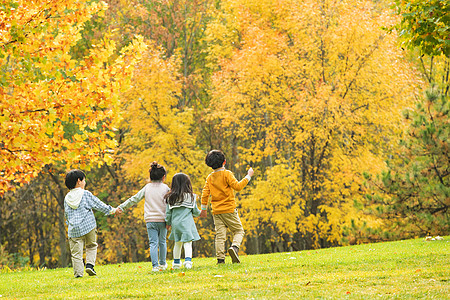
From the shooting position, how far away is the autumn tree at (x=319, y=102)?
1756 centimetres

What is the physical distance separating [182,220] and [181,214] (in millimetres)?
99

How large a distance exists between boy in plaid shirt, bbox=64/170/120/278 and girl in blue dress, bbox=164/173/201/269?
943 mm

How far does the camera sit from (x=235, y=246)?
8547 millimetres

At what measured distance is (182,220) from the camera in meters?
8.55

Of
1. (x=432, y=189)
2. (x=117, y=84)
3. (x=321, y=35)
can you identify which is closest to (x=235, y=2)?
(x=321, y=35)

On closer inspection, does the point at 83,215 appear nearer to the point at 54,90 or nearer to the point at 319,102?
the point at 54,90

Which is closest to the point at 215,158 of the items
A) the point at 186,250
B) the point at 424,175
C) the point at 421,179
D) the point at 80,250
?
the point at 186,250

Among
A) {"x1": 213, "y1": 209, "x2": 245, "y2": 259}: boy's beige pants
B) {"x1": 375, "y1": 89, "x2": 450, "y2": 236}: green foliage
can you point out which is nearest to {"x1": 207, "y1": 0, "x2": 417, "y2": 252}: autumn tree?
{"x1": 375, "y1": 89, "x2": 450, "y2": 236}: green foliage

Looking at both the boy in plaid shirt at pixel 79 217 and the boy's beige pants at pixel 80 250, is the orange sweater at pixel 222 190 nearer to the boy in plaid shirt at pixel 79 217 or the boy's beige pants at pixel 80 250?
the boy in plaid shirt at pixel 79 217

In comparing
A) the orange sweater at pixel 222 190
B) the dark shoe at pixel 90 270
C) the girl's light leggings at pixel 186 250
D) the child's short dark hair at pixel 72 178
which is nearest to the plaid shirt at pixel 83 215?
the child's short dark hair at pixel 72 178

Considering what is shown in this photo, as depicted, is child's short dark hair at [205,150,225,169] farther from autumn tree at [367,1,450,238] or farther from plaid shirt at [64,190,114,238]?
autumn tree at [367,1,450,238]

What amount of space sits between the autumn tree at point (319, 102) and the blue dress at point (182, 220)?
29.2 ft

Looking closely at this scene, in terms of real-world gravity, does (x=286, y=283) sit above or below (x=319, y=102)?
below

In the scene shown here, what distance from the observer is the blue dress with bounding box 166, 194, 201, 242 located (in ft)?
28.0
